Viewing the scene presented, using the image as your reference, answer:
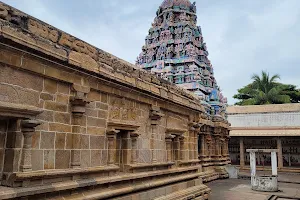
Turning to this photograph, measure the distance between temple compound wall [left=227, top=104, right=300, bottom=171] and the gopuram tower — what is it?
7.20 feet

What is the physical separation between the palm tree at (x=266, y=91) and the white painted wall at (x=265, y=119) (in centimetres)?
976

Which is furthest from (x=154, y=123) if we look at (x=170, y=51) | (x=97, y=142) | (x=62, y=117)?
(x=170, y=51)

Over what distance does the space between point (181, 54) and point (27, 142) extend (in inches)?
801

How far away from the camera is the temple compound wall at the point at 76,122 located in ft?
12.0

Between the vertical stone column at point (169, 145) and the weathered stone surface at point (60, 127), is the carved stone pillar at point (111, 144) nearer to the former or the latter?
the weathered stone surface at point (60, 127)

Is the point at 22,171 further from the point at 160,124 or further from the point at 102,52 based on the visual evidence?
the point at 160,124

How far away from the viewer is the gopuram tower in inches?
869

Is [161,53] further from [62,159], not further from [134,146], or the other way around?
[62,159]

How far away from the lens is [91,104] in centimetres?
493

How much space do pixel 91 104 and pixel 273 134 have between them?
20135 millimetres

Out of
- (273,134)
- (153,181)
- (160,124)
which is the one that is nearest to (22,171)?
(153,181)

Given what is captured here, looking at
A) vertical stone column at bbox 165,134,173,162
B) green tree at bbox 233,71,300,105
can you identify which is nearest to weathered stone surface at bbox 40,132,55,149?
vertical stone column at bbox 165,134,173,162

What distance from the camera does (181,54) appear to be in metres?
23.1

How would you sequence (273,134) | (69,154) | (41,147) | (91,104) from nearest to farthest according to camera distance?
(41,147) < (69,154) < (91,104) < (273,134)
